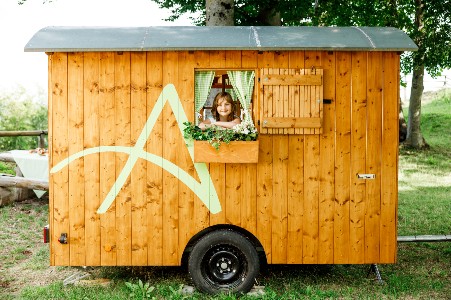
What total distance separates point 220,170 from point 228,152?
32 cm

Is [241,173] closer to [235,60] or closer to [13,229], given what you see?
[235,60]

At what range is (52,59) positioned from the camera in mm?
5523

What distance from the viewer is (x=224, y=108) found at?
19.5ft

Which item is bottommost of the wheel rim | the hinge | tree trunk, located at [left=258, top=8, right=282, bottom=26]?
the wheel rim

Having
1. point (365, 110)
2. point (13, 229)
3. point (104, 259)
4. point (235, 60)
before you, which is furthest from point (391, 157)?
point (13, 229)

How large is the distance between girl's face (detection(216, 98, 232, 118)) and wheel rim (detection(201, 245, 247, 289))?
156 centimetres

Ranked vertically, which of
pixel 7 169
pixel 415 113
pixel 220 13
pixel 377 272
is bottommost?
pixel 377 272

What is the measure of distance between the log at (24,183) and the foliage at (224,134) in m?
4.37

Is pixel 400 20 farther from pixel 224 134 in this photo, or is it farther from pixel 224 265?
pixel 224 265

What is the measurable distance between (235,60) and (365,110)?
1.56m

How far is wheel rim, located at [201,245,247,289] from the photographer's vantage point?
559 centimetres

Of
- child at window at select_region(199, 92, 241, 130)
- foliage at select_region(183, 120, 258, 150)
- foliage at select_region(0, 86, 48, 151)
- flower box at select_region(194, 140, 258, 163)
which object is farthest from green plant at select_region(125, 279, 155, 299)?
foliage at select_region(0, 86, 48, 151)

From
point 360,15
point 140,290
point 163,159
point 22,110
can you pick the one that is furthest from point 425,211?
point 22,110

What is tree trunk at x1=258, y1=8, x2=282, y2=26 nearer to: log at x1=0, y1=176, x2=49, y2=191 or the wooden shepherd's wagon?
log at x1=0, y1=176, x2=49, y2=191
